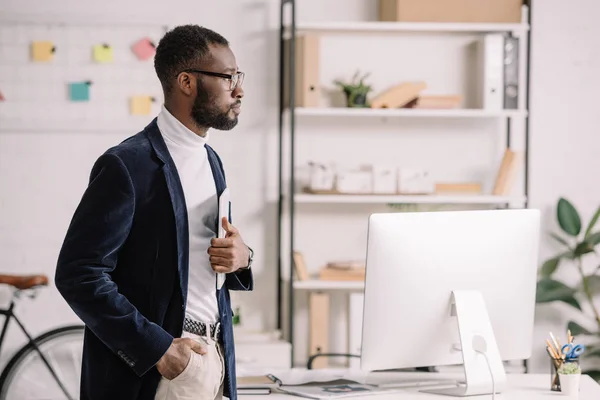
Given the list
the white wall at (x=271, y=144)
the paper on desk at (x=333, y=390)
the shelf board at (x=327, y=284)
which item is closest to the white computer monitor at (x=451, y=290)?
the paper on desk at (x=333, y=390)

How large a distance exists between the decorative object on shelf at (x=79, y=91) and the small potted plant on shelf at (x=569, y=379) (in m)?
2.53

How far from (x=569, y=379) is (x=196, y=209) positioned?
3.48 ft

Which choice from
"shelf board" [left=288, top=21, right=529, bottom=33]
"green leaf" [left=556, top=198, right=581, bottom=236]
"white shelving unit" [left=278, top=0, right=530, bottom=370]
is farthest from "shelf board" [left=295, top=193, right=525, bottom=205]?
"shelf board" [left=288, top=21, right=529, bottom=33]

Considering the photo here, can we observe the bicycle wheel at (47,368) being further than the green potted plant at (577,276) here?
No

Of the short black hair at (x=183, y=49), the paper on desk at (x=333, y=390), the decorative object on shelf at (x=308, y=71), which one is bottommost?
the paper on desk at (x=333, y=390)

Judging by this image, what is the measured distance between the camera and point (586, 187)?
4.10m

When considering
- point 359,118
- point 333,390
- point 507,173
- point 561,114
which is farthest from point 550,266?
point 333,390

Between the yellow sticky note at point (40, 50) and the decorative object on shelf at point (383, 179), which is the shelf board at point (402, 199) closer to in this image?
the decorative object on shelf at point (383, 179)

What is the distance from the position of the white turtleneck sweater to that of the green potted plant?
7.57 ft

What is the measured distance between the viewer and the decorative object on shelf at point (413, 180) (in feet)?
12.3

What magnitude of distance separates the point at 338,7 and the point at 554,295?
1.64 metres

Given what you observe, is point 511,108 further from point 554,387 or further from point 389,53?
point 554,387

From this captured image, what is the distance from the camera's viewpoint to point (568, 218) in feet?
12.8

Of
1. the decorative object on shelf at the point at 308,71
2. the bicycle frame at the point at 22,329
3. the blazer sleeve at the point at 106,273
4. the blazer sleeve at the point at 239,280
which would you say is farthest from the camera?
the decorative object on shelf at the point at 308,71
